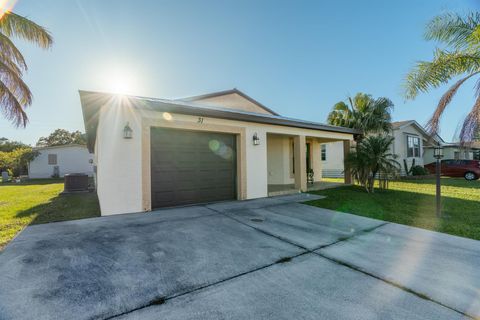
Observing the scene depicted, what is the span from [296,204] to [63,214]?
732cm

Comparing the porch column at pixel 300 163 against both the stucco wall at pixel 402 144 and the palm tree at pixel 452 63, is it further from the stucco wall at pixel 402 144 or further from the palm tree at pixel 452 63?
the stucco wall at pixel 402 144

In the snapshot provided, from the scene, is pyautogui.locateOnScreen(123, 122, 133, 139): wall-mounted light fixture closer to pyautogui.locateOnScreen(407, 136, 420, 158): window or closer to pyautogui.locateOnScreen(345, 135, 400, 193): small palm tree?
pyautogui.locateOnScreen(345, 135, 400, 193): small palm tree

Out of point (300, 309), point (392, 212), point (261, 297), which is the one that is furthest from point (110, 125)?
point (392, 212)

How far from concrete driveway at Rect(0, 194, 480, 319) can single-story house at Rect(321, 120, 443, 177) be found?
49.1ft

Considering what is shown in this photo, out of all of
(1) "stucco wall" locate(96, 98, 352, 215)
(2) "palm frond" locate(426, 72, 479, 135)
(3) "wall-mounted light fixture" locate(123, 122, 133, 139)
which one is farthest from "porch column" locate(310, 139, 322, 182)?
(3) "wall-mounted light fixture" locate(123, 122, 133, 139)

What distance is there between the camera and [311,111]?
66.2 feet

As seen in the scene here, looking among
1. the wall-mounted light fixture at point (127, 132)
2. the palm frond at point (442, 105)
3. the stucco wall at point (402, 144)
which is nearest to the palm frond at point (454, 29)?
the palm frond at point (442, 105)

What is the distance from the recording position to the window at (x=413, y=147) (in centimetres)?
1903

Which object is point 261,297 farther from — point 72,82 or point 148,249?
point 72,82

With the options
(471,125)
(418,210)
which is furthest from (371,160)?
(471,125)

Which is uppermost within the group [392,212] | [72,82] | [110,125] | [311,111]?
[311,111]

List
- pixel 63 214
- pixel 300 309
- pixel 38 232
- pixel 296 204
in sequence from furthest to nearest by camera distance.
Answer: pixel 296 204, pixel 63 214, pixel 38 232, pixel 300 309

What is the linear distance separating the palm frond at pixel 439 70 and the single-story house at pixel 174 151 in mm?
3950

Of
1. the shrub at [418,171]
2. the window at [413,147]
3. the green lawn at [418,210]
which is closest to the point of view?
the green lawn at [418,210]
